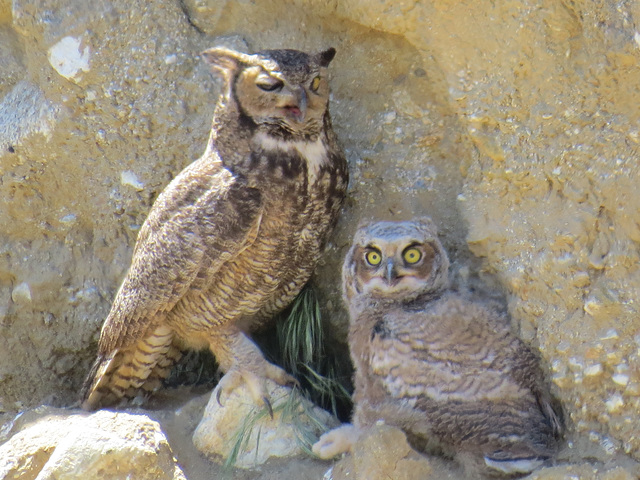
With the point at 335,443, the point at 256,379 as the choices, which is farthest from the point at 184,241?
the point at 335,443

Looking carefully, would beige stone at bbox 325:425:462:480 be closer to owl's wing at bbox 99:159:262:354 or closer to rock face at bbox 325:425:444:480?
rock face at bbox 325:425:444:480

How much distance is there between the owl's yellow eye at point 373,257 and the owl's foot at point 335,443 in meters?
0.53

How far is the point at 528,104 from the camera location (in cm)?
266

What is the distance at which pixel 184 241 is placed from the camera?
117 inches

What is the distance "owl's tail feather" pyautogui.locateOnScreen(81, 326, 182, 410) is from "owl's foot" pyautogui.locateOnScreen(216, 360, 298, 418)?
352 millimetres

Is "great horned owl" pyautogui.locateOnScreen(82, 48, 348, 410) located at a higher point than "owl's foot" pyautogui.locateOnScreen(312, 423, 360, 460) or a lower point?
higher

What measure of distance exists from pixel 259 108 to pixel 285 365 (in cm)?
106

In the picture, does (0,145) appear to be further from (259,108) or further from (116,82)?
(259,108)

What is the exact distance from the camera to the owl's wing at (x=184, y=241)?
293cm

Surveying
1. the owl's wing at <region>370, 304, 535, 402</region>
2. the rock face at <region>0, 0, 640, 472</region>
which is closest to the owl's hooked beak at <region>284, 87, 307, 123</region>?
the rock face at <region>0, 0, 640, 472</region>

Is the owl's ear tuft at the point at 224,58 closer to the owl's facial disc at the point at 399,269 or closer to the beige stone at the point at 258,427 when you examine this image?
the owl's facial disc at the point at 399,269

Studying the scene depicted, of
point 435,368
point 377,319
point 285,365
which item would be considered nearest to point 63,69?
point 285,365

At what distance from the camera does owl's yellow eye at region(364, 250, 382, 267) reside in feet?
9.02

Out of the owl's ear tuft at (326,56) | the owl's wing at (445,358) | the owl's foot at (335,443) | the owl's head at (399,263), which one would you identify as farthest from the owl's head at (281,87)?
the owl's foot at (335,443)
